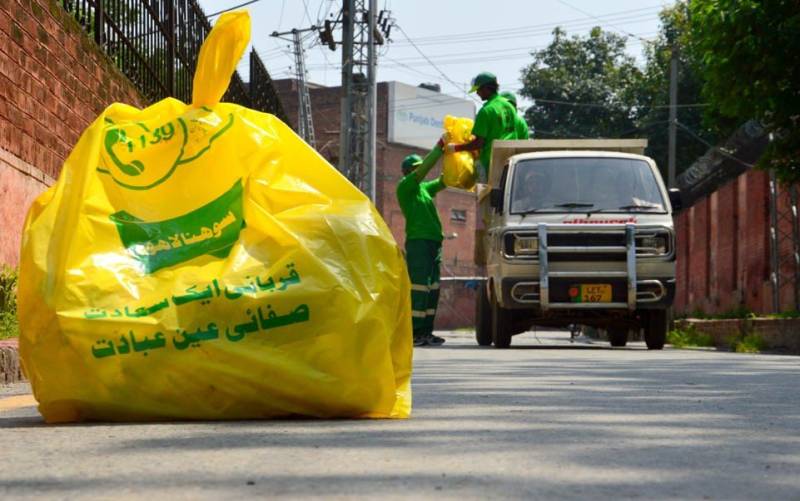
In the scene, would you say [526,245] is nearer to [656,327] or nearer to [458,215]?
[656,327]

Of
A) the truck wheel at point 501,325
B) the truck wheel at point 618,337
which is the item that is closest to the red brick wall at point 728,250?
the truck wheel at point 618,337

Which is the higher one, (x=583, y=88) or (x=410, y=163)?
(x=583, y=88)

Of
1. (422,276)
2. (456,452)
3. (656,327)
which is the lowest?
(656,327)

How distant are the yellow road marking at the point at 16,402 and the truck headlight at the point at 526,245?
611 cm

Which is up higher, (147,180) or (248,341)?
(147,180)

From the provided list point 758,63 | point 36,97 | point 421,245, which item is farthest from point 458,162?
point 36,97

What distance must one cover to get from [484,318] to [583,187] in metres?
2.26

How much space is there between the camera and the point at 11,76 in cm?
852

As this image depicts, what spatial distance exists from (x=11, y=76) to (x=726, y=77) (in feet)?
30.0

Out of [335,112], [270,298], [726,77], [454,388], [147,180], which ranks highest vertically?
[335,112]

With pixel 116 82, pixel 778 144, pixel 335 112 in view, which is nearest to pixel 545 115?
pixel 335 112

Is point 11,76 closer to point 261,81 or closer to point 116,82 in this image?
point 116,82

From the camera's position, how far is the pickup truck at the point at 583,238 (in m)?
11.1

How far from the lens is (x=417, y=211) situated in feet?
40.3
